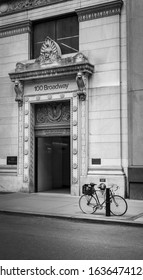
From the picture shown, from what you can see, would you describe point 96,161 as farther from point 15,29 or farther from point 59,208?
point 15,29

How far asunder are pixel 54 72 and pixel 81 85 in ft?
5.27

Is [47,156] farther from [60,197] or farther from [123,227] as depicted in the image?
[123,227]

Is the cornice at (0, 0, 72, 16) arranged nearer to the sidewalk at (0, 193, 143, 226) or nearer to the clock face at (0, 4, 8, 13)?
the clock face at (0, 4, 8, 13)

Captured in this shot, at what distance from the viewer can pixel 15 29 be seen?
20.9 meters

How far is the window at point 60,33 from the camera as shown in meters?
19.3

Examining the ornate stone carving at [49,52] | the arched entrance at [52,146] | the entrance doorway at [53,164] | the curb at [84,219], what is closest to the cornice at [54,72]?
the ornate stone carving at [49,52]

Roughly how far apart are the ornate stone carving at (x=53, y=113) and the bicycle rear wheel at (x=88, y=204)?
6.49 m

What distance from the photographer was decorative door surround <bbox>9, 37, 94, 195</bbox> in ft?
59.5

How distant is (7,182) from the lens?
20.3 meters

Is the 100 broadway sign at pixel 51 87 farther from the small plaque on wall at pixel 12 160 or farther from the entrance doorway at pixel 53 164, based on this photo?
the small plaque on wall at pixel 12 160

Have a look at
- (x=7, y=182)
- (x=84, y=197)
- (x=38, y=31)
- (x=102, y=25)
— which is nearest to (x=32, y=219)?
(x=84, y=197)

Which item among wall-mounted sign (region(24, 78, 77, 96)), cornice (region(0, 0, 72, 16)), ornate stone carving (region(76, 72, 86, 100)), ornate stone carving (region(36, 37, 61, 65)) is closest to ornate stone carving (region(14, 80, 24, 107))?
wall-mounted sign (region(24, 78, 77, 96))

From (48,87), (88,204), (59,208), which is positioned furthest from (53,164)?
(88,204)

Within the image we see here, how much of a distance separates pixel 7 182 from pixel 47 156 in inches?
100
